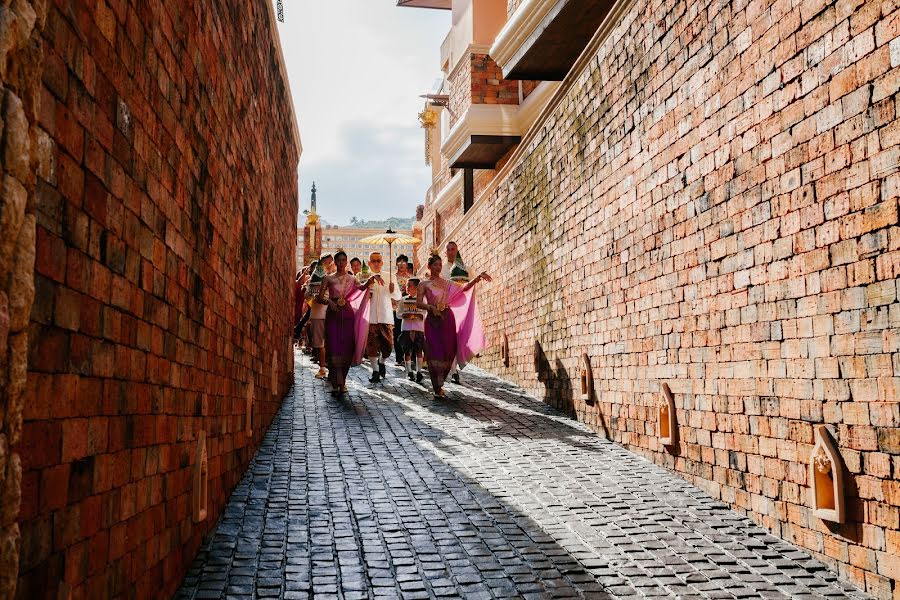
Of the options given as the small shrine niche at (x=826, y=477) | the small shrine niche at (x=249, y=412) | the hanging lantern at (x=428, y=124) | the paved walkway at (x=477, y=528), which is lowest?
the paved walkway at (x=477, y=528)

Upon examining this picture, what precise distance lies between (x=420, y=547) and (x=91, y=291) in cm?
306

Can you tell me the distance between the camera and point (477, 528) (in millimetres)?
5621

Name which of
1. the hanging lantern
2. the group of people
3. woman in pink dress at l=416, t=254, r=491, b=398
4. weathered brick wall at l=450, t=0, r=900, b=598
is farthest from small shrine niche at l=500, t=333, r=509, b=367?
the hanging lantern

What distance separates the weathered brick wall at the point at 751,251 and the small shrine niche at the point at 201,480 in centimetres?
359

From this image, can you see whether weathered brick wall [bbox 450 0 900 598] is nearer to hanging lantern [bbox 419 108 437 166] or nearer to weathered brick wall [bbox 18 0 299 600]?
weathered brick wall [bbox 18 0 299 600]

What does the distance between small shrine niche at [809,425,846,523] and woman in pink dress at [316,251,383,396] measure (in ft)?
23.7

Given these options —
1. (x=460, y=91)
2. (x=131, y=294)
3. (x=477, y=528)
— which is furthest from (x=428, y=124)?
(x=131, y=294)

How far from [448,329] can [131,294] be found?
852 centimetres

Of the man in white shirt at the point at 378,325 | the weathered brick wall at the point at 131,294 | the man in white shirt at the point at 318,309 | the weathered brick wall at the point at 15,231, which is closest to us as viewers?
the weathered brick wall at the point at 15,231

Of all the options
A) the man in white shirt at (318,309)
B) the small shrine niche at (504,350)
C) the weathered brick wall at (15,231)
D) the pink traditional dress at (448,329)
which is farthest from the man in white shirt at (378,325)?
the weathered brick wall at (15,231)

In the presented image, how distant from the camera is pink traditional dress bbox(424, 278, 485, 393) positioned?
11500 millimetres

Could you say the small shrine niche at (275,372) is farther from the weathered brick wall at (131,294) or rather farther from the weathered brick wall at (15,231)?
the weathered brick wall at (15,231)

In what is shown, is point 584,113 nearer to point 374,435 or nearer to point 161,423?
point 374,435

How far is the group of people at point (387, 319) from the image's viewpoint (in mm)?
11508
